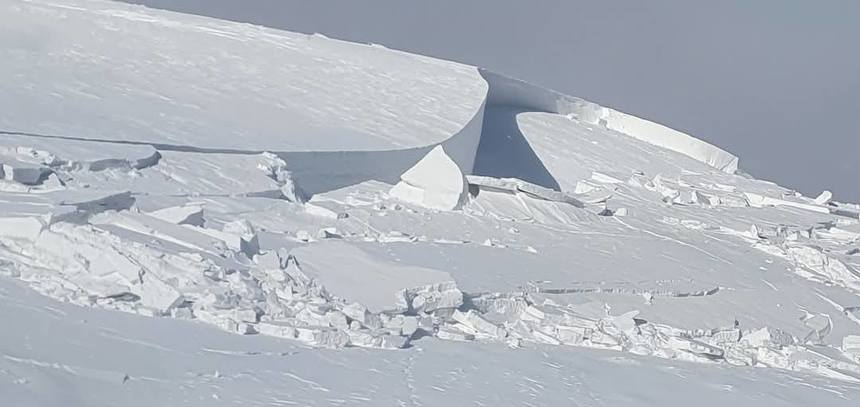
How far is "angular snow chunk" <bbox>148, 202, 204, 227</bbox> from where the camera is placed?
739 centimetres

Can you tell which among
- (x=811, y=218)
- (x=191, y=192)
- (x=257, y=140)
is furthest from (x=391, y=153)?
(x=811, y=218)

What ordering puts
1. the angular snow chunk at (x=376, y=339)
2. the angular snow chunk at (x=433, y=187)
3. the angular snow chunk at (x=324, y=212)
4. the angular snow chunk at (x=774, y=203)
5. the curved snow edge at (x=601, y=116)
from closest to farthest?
the angular snow chunk at (x=376, y=339) → the angular snow chunk at (x=324, y=212) → the angular snow chunk at (x=433, y=187) → the angular snow chunk at (x=774, y=203) → the curved snow edge at (x=601, y=116)

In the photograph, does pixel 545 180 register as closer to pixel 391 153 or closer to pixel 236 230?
pixel 391 153

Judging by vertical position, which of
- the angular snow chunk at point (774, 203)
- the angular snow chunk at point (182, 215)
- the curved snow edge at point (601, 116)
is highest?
the curved snow edge at point (601, 116)

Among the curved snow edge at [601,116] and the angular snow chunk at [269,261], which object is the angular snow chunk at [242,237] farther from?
the curved snow edge at [601,116]

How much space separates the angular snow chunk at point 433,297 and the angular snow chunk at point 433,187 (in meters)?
2.97

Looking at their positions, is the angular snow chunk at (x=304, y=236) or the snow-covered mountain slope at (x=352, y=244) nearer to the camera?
the snow-covered mountain slope at (x=352, y=244)

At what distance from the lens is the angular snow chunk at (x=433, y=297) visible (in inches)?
279

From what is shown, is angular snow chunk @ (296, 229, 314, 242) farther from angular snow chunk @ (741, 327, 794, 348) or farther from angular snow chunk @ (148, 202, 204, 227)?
angular snow chunk @ (741, 327, 794, 348)

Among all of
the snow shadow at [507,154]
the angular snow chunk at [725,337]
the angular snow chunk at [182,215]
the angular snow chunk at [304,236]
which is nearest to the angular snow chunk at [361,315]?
the angular snow chunk at [182,215]

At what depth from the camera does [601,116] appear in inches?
702

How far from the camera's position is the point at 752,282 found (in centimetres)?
1021

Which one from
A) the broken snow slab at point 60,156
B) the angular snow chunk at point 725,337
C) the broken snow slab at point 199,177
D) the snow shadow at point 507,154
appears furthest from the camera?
the snow shadow at point 507,154

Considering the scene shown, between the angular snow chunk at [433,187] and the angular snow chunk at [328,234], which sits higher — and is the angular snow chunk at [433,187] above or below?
above
